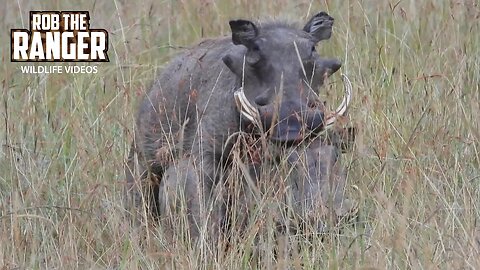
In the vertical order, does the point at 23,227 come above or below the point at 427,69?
below

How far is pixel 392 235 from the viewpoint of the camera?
4.89m

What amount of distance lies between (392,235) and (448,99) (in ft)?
5.95

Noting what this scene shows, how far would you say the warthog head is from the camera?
5086 millimetres

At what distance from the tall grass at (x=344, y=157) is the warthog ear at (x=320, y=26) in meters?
0.19

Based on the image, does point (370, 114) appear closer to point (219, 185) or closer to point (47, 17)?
point (219, 185)

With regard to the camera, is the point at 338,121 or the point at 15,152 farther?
the point at 15,152

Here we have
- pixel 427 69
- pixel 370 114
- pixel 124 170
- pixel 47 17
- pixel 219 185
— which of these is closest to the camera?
pixel 219 185

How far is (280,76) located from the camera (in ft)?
17.4

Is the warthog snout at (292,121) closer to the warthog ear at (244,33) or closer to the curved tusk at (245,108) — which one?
the curved tusk at (245,108)

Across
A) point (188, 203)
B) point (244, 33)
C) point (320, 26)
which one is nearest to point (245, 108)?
point (244, 33)

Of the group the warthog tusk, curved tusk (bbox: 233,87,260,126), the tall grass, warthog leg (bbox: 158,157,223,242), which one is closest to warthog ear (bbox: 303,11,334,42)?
the tall grass

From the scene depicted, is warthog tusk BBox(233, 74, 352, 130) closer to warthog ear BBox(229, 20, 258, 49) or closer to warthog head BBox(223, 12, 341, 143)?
warthog head BBox(223, 12, 341, 143)

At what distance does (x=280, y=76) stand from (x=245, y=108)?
0.20m

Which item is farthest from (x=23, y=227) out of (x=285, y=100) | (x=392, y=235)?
(x=392, y=235)
